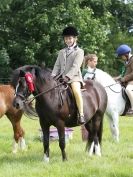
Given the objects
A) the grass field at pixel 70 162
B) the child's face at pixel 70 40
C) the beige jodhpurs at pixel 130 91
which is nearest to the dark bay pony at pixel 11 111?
the grass field at pixel 70 162

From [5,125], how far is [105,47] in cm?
2999

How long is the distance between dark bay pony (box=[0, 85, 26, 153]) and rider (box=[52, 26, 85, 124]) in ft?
6.46

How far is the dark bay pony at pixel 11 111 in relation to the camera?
33.4ft

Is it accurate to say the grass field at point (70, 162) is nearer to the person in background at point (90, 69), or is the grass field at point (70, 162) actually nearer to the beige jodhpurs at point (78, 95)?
the beige jodhpurs at point (78, 95)

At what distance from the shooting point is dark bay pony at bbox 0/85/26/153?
10172 millimetres

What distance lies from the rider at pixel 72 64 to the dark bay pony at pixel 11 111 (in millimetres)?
1968

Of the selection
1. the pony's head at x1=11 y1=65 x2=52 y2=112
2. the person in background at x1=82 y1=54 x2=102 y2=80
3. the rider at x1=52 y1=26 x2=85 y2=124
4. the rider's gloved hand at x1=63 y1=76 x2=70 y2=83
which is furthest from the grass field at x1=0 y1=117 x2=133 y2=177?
the person in background at x1=82 y1=54 x2=102 y2=80

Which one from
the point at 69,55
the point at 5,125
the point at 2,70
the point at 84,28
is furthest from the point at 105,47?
the point at 69,55

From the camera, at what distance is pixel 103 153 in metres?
9.26

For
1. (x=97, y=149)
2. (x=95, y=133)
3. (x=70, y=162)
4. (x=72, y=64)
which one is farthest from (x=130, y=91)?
(x=70, y=162)

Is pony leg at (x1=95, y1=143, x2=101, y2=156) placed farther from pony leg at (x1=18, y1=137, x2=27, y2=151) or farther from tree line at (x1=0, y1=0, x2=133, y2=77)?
tree line at (x1=0, y1=0, x2=133, y2=77)

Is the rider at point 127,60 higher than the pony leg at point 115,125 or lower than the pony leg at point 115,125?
higher

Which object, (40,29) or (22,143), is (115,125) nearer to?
(22,143)

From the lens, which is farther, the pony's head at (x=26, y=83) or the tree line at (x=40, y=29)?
the tree line at (x=40, y=29)
